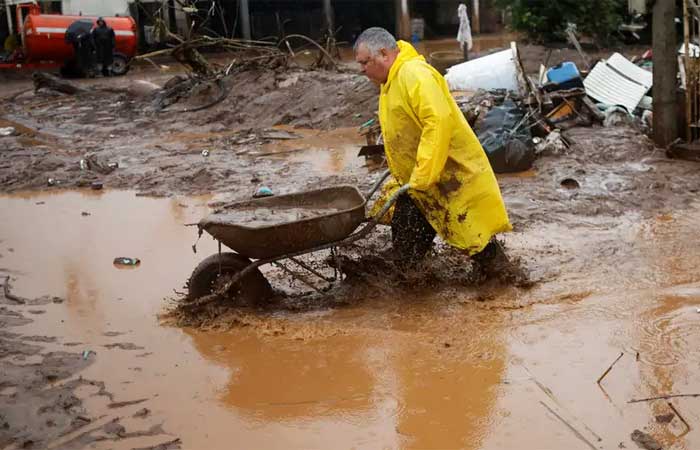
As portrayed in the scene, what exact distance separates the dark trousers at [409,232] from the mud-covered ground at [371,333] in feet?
0.51

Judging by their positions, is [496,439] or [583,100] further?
[583,100]

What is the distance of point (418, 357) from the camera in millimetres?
4871

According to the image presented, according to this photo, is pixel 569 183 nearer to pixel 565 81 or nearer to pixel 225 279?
pixel 565 81

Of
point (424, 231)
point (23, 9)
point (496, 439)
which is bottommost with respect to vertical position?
point (496, 439)

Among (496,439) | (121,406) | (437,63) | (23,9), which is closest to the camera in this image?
(496,439)

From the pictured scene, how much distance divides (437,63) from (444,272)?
10.1 meters

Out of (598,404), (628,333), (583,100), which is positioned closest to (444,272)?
(628,333)

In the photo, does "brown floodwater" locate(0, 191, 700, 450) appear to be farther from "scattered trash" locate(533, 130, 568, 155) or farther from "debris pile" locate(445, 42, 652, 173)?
"scattered trash" locate(533, 130, 568, 155)

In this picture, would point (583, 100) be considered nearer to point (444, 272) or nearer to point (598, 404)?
point (444, 272)

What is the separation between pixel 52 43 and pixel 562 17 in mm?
12643

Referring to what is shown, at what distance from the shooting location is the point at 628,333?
5.06 metres

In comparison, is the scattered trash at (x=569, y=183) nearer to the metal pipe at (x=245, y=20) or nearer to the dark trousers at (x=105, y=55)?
the dark trousers at (x=105, y=55)

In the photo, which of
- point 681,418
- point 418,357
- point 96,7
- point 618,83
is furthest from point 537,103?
point 96,7

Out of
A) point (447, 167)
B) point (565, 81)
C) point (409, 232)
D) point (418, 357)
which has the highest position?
point (447, 167)
